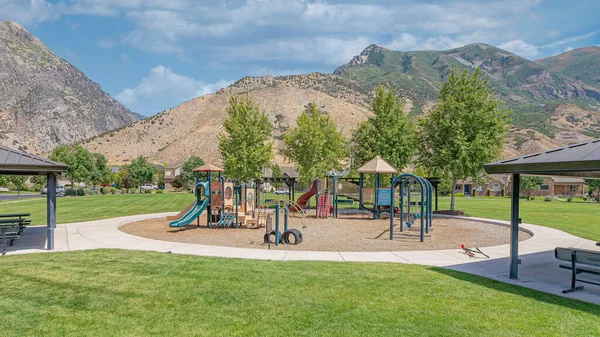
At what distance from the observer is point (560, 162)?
7.92 meters

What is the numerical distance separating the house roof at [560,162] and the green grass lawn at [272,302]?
95.5 inches

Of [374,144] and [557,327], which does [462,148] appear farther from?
[557,327]

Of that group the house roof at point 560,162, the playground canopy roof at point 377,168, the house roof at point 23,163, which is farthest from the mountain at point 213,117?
the house roof at point 560,162

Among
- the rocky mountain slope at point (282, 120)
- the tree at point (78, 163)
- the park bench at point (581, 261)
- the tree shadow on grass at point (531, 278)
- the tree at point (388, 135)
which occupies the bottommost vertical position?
the tree shadow on grass at point (531, 278)

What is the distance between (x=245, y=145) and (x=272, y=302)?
2492 centimetres

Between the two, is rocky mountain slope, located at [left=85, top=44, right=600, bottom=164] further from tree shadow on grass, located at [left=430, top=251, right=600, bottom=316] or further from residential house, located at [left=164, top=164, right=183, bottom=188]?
tree shadow on grass, located at [left=430, top=251, right=600, bottom=316]

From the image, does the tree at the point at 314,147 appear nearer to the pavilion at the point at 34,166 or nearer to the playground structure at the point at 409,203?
the playground structure at the point at 409,203

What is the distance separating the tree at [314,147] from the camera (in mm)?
31297

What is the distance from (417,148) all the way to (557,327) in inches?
940

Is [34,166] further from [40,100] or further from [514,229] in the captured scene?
[40,100]

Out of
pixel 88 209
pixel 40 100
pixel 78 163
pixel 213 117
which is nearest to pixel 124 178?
pixel 78 163

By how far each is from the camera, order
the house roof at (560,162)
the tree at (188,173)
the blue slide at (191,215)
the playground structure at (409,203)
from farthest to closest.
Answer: the tree at (188,173), the blue slide at (191,215), the playground structure at (409,203), the house roof at (560,162)

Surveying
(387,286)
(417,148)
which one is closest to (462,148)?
(417,148)

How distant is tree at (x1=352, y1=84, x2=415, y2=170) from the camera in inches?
1174
